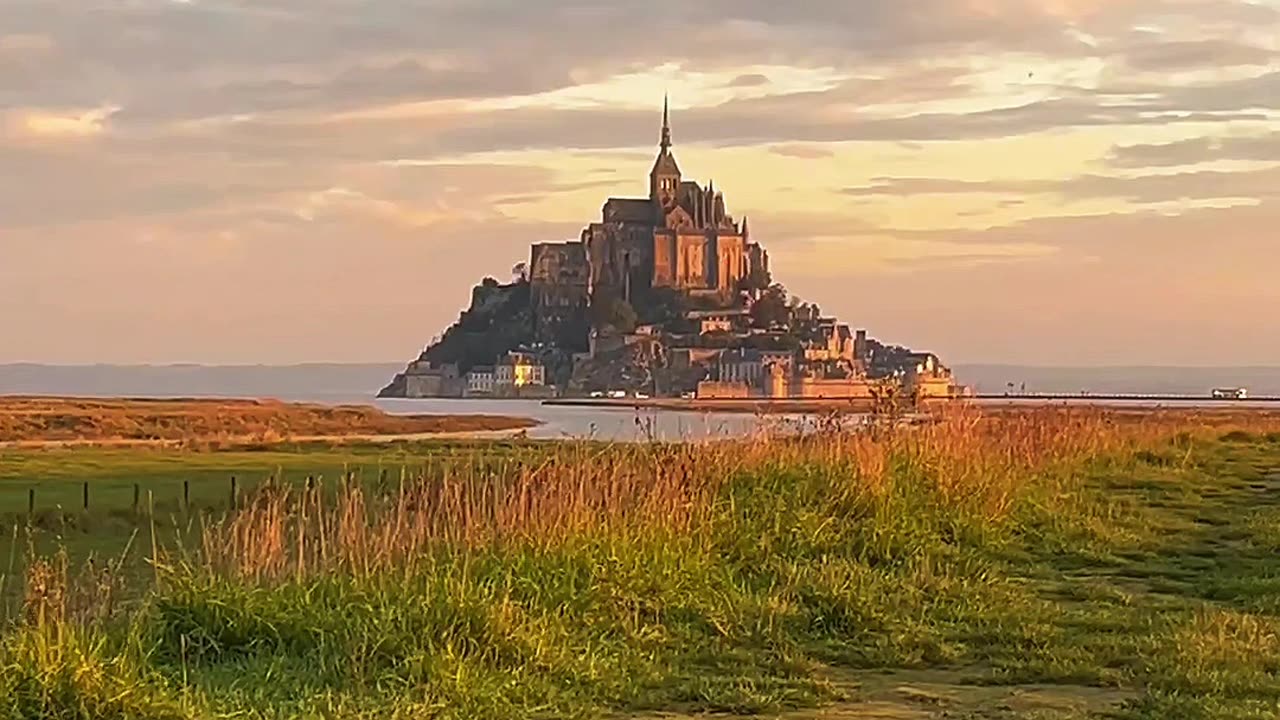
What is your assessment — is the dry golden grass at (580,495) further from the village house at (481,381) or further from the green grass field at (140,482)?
the village house at (481,381)

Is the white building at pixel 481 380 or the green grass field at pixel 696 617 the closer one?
the green grass field at pixel 696 617

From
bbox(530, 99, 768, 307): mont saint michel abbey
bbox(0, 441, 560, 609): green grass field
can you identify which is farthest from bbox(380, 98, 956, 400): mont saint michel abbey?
bbox(0, 441, 560, 609): green grass field

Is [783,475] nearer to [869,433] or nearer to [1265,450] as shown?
[869,433]

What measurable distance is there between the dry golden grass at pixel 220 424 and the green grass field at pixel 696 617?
45.1 meters

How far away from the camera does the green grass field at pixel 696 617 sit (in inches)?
288

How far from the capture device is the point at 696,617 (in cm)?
966

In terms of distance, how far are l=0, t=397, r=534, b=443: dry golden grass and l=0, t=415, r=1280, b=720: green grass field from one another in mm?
45051

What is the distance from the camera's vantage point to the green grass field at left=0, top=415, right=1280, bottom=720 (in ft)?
24.0

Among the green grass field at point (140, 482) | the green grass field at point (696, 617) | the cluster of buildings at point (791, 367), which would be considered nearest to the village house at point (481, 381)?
the cluster of buildings at point (791, 367)

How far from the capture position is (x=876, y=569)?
11.9 metres

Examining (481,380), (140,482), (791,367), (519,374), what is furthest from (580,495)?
(481,380)

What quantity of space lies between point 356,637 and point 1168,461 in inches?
787

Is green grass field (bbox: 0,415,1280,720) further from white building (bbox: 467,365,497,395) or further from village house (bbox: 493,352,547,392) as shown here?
white building (bbox: 467,365,497,395)

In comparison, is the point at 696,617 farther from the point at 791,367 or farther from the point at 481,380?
the point at 481,380
